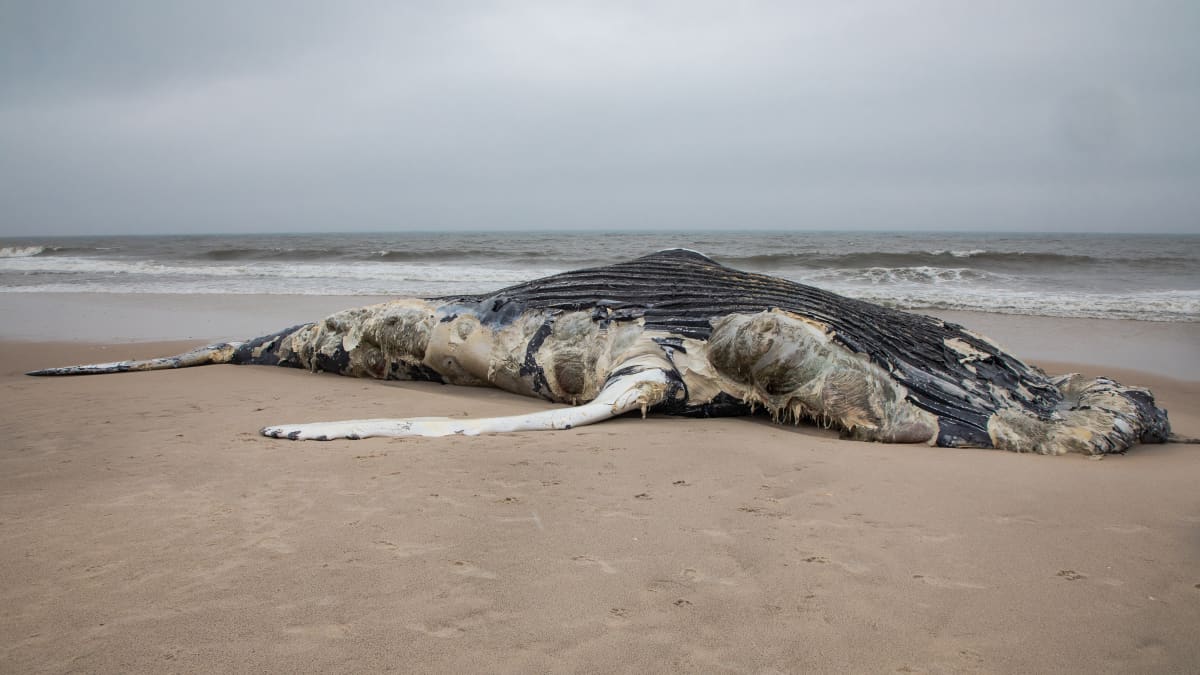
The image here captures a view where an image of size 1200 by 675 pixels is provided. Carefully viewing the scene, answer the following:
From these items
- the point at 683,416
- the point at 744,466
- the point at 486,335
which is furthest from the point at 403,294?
the point at 744,466

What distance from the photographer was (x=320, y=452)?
4.02 m

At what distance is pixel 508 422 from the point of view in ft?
15.1

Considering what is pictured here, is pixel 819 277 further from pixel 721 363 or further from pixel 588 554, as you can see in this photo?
pixel 588 554

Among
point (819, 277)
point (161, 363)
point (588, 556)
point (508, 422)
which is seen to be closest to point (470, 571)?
point (588, 556)

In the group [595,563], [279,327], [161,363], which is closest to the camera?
[595,563]

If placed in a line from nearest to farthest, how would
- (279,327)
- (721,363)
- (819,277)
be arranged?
(721,363) < (279,327) < (819,277)

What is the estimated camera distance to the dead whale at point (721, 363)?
4.73m

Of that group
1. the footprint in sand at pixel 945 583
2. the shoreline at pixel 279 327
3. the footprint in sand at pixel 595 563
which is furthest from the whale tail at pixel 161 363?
the footprint in sand at pixel 945 583

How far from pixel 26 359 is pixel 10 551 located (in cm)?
779

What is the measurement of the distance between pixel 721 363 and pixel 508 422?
5.36 feet

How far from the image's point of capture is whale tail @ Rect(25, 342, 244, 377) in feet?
24.1

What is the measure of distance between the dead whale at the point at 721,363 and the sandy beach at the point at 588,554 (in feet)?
0.89

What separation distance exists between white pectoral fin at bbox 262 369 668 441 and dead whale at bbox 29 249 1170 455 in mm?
12

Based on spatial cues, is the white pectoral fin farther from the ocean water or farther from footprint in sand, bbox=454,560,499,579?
the ocean water
